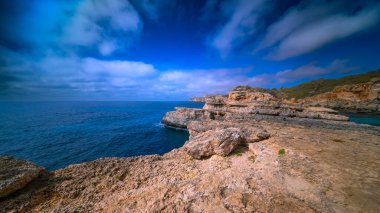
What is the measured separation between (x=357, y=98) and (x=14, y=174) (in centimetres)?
11171

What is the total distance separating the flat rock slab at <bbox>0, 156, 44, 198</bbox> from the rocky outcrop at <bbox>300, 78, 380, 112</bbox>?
74.2 metres

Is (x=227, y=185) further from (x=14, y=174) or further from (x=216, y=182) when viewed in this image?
(x=14, y=174)

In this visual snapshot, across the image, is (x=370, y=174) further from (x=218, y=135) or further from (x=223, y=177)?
(x=218, y=135)

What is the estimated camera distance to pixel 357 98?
2709 inches

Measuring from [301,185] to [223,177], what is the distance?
138 inches

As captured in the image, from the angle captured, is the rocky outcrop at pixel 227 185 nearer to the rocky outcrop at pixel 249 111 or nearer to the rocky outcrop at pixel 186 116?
the rocky outcrop at pixel 249 111

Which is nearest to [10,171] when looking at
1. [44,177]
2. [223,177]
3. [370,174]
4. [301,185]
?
[44,177]

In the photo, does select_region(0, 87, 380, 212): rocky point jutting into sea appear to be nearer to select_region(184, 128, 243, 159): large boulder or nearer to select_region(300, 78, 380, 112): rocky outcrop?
select_region(184, 128, 243, 159): large boulder

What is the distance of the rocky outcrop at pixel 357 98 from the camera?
5885 cm

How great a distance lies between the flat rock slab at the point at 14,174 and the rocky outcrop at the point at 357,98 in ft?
243

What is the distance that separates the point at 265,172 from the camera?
768 cm

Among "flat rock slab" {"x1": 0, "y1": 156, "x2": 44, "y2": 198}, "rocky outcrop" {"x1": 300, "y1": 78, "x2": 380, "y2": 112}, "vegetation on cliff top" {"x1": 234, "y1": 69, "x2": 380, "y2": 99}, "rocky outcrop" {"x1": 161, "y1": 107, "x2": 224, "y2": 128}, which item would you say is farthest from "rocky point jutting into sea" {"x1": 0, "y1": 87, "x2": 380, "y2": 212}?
"vegetation on cliff top" {"x1": 234, "y1": 69, "x2": 380, "y2": 99}

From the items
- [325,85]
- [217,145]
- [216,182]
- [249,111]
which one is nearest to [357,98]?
[325,85]

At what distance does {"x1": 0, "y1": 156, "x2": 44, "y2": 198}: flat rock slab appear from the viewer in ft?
21.1
